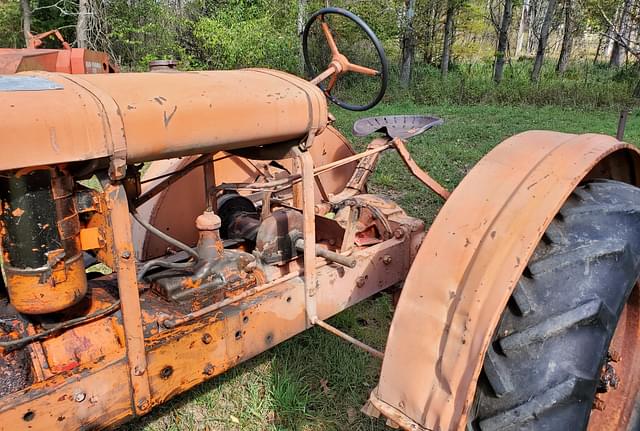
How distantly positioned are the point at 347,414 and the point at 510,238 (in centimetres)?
135

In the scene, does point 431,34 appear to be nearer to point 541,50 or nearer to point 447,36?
point 447,36

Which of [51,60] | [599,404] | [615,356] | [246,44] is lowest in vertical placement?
[599,404]

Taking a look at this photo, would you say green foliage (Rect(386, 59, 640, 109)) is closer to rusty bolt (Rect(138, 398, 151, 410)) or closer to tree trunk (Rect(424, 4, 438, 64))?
tree trunk (Rect(424, 4, 438, 64))

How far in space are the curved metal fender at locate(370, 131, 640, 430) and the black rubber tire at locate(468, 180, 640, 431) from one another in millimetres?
100

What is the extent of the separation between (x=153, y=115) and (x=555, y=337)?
1146mm

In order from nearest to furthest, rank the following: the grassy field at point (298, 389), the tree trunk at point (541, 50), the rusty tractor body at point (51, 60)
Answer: the grassy field at point (298, 389) → the rusty tractor body at point (51, 60) → the tree trunk at point (541, 50)

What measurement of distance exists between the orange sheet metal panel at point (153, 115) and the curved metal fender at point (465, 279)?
597 mm

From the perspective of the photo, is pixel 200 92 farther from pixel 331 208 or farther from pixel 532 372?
pixel 331 208

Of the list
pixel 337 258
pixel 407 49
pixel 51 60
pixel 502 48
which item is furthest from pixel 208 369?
pixel 407 49

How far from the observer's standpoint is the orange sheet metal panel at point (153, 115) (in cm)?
117

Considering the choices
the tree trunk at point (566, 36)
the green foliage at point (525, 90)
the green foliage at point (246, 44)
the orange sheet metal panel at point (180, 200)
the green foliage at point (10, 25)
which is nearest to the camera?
the orange sheet metal panel at point (180, 200)

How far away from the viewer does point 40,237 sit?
4.18ft

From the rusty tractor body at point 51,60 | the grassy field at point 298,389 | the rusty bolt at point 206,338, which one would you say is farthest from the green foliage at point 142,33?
the rusty bolt at point 206,338

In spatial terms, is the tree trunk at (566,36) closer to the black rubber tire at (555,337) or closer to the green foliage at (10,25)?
the black rubber tire at (555,337)
